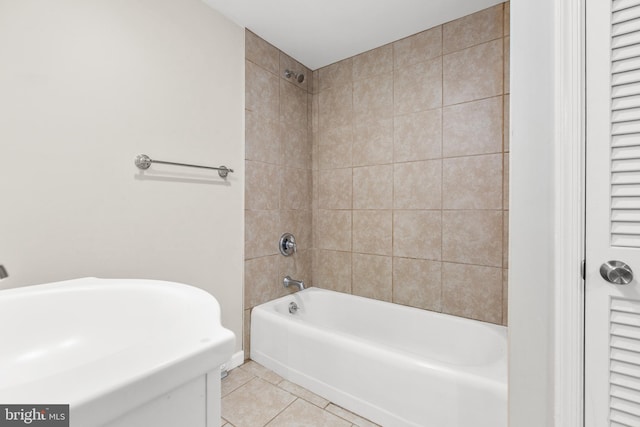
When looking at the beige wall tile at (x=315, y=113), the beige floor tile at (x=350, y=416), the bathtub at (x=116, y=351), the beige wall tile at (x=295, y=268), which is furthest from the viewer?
the beige wall tile at (x=315, y=113)

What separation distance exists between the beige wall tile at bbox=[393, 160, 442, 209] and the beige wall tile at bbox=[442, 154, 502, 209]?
44mm

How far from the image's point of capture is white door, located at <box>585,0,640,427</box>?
2.45 feet

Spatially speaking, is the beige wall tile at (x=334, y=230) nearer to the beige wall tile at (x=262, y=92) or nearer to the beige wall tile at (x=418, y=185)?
the beige wall tile at (x=418, y=185)

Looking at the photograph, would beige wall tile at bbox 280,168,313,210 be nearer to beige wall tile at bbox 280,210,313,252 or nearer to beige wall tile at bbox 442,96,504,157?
beige wall tile at bbox 280,210,313,252

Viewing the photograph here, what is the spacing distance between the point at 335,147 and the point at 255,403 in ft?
5.91

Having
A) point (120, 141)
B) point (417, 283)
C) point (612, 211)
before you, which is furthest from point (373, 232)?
point (120, 141)

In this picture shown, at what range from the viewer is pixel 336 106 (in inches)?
89.0

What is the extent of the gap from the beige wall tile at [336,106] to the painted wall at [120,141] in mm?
747

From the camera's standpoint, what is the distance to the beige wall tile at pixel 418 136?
179 cm

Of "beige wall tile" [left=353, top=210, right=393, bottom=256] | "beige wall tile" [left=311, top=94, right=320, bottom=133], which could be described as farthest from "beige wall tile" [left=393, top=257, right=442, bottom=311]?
"beige wall tile" [left=311, top=94, right=320, bottom=133]

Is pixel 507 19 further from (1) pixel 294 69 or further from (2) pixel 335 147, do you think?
(1) pixel 294 69

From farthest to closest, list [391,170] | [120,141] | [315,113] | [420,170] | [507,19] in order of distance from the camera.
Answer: [315,113], [391,170], [420,170], [507,19], [120,141]

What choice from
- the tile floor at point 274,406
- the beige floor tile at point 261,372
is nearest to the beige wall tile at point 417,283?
the tile floor at point 274,406

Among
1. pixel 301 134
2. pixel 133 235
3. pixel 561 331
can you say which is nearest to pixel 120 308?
pixel 133 235
